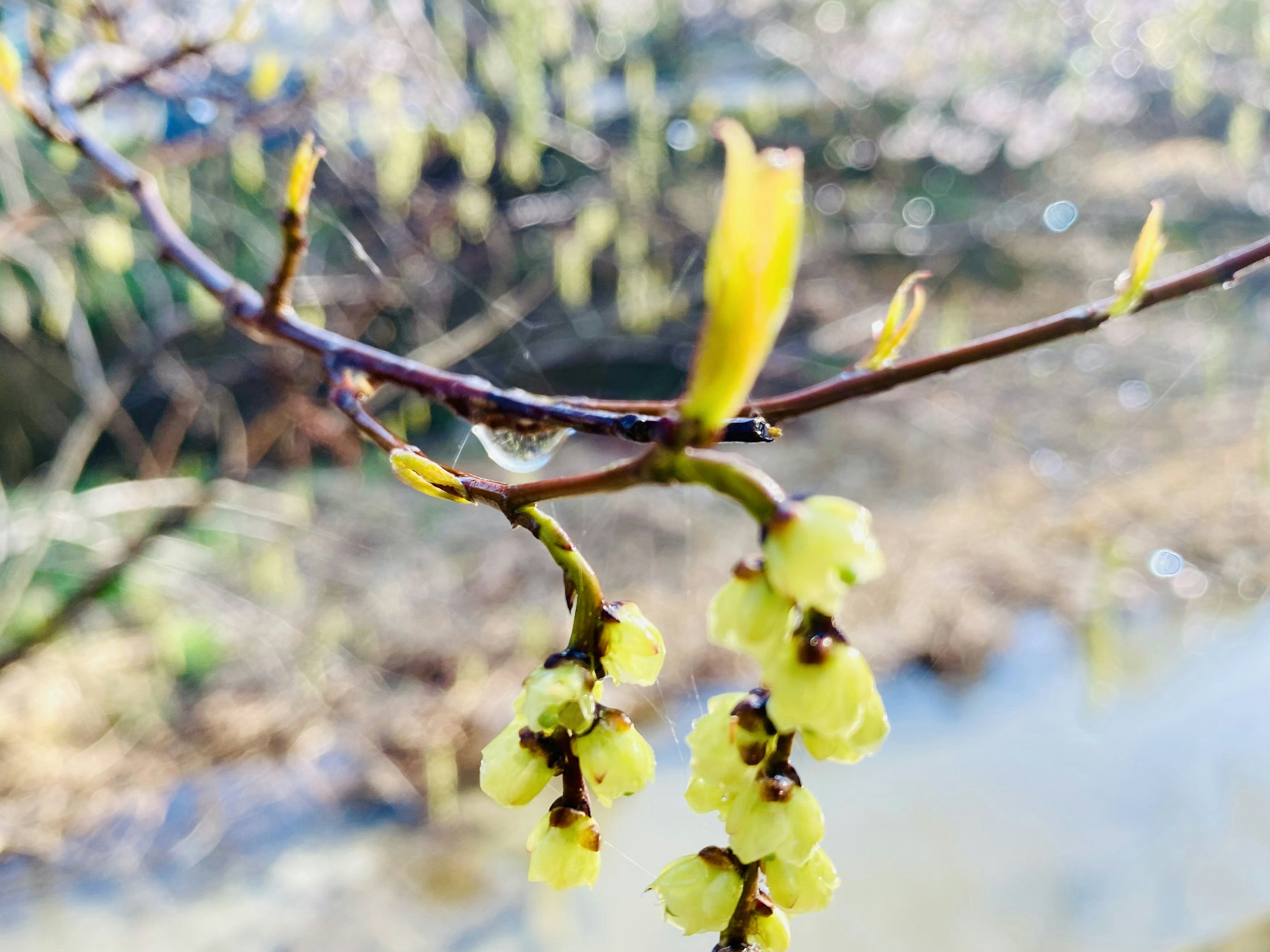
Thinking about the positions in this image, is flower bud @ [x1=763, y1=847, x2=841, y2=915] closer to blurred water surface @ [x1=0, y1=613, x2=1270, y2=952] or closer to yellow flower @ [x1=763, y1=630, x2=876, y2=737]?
yellow flower @ [x1=763, y1=630, x2=876, y2=737]

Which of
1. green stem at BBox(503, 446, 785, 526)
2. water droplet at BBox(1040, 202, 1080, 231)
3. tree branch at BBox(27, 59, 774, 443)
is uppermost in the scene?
water droplet at BBox(1040, 202, 1080, 231)

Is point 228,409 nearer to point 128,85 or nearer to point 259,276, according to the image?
point 259,276

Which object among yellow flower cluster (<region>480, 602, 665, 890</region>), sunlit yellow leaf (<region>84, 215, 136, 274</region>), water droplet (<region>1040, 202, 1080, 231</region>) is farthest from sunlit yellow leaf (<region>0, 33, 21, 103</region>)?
water droplet (<region>1040, 202, 1080, 231</region>)

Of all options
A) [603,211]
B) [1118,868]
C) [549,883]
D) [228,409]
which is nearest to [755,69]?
[603,211]

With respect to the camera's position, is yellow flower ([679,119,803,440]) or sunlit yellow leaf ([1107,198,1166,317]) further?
sunlit yellow leaf ([1107,198,1166,317])

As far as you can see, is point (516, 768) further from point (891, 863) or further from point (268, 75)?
point (891, 863)

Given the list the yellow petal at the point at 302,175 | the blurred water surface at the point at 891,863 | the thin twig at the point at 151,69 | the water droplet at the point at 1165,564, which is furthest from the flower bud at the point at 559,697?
the water droplet at the point at 1165,564

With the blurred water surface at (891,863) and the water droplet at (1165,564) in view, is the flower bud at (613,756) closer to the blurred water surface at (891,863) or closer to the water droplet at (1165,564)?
the blurred water surface at (891,863)

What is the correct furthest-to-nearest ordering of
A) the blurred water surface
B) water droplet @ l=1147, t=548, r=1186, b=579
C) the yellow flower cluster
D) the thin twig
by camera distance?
1. water droplet @ l=1147, t=548, r=1186, b=579
2. the blurred water surface
3. the thin twig
4. the yellow flower cluster
